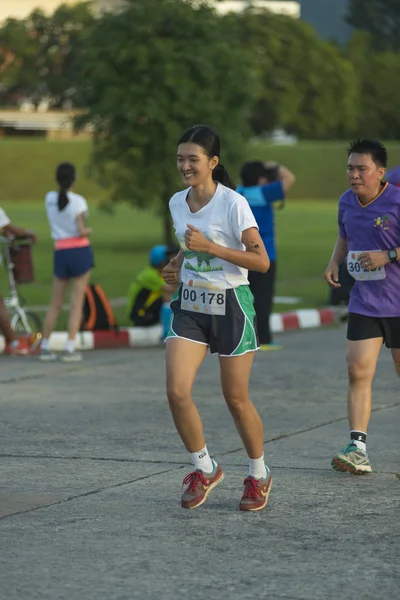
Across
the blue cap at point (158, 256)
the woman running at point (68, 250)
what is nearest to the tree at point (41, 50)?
the blue cap at point (158, 256)

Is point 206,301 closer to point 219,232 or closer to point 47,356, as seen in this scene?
point 219,232

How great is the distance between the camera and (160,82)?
28.6m

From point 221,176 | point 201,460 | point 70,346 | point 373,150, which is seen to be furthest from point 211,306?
point 70,346

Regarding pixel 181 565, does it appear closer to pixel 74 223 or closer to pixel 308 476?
pixel 308 476

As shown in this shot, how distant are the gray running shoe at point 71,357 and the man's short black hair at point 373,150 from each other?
567 centimetres

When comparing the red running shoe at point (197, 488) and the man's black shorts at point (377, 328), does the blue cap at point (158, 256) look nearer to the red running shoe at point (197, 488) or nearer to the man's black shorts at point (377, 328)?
the man's black shorts at point (377, 328)

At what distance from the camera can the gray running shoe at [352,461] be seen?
288 inches

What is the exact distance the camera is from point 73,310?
42.4 ft

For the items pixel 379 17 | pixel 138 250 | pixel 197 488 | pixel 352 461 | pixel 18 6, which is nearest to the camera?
pixel 197 488

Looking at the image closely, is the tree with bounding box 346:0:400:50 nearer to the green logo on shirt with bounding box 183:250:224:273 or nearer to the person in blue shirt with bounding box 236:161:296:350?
the person in blue shirt with bounding box 236:161:296:350

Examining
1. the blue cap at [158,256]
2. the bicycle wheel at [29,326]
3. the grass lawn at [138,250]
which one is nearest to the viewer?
the bicycle wheel at [29,326]

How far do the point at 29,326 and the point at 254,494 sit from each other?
742 cm

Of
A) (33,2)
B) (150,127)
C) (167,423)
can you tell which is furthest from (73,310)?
(33,2)

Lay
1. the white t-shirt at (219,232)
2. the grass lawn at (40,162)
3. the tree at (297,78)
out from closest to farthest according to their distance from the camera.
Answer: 1. the white t-shirt at (219,232)
2. the grass lawn at (40,162)
3. the tree at (297,78)
